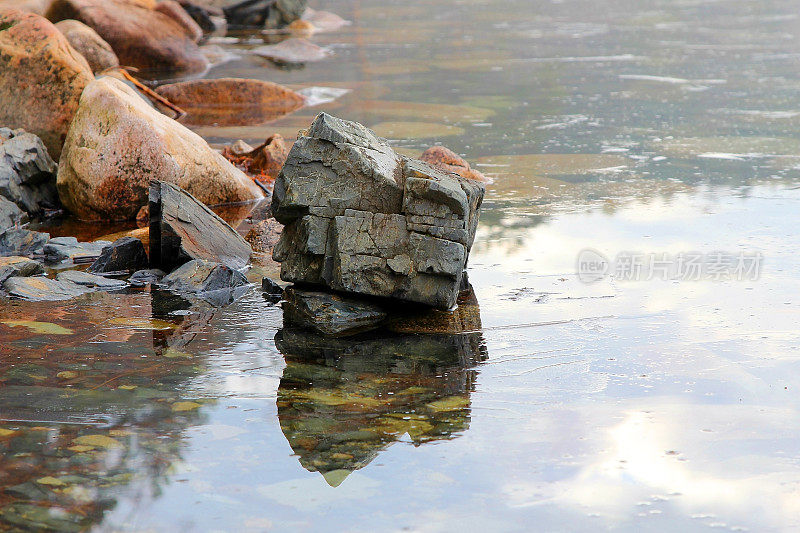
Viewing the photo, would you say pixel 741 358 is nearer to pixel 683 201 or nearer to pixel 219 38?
pixel 683 201

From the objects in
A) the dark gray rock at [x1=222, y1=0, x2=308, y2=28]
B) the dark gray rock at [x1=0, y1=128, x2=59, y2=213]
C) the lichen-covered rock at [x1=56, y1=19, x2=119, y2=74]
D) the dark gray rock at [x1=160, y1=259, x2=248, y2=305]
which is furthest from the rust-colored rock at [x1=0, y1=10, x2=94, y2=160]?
the dark gray rock at [x1=222, y1=0, x2=308, y2=28]

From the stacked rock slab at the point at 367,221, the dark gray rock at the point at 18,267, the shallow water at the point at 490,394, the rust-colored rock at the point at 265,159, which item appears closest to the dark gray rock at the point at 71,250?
the dark gray rock at the point at 18,267

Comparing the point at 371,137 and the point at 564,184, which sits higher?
the point at 371,137

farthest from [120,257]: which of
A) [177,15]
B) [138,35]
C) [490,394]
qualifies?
[177,15]

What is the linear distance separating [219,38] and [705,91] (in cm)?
1128

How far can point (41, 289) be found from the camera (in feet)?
16.4

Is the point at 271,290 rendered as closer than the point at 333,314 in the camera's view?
No

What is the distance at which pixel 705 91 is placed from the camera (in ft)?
37.9

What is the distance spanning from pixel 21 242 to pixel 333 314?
96.1 inches

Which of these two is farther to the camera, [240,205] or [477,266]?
[240,205]

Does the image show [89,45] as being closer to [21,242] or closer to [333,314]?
[21,242]

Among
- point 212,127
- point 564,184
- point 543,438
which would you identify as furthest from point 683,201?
point 212,127

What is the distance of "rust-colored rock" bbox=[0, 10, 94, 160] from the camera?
Answer: 24.4ft

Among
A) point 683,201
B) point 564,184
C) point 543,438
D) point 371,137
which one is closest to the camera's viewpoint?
point 543,438
